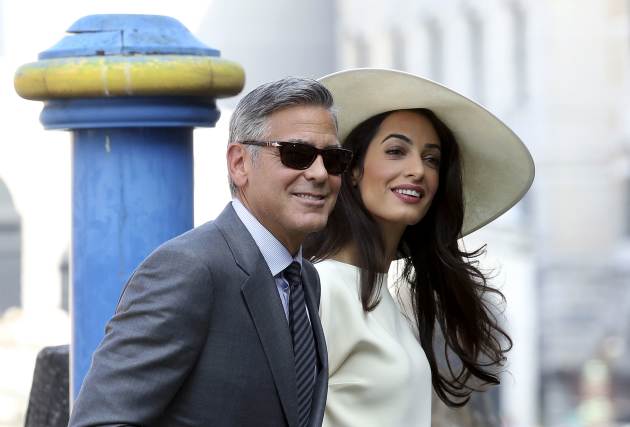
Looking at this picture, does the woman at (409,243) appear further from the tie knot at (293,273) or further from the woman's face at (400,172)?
the tie knot at (293,273)

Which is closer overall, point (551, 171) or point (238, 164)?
point (238, 164)

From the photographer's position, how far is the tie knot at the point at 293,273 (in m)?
2.33

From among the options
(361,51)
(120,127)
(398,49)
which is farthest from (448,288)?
(361,51)

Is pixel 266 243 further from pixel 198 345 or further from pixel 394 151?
pixel 394 151

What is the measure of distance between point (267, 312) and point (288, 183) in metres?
0.20

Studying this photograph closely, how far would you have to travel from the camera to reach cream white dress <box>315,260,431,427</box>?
2945 millimetres

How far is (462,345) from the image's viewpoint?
3.31 meters

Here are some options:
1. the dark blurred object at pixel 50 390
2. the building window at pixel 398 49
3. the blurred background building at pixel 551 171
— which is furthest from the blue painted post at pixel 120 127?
the building window at pixel 398 49

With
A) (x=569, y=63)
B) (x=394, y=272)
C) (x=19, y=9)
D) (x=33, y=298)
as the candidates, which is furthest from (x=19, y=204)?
Result: (x=394, y=272)

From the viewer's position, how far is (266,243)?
2277 millimetres

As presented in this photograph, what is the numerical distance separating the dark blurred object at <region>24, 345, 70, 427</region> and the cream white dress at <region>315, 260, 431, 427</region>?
0.81 m

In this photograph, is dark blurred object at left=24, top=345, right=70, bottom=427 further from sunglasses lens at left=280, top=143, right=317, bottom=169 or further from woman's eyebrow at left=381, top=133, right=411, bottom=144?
sunglasses lens at left=280, top=143, right=317, bottom=169

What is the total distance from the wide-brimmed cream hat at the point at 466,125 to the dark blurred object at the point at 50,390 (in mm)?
882

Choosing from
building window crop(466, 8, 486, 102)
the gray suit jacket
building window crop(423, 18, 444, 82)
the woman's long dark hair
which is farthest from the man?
building window crop(423, 18, 444, 82)
